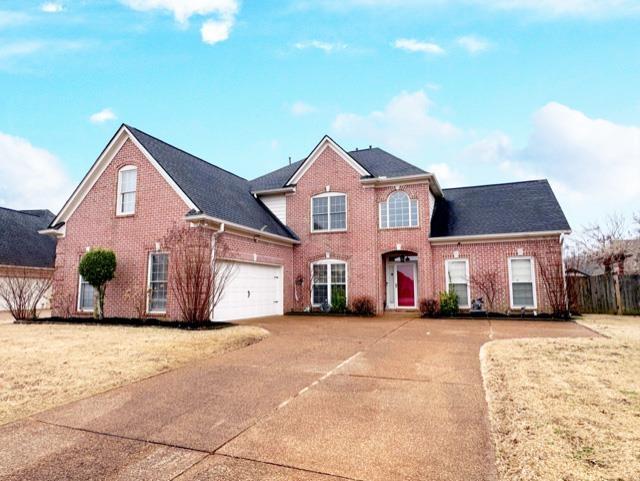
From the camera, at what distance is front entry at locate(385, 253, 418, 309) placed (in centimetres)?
Answer: 1759

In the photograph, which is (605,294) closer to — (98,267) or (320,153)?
(320,153)

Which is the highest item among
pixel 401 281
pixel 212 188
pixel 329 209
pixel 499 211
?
pixel 212 188

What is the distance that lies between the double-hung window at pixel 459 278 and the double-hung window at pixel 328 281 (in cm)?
443

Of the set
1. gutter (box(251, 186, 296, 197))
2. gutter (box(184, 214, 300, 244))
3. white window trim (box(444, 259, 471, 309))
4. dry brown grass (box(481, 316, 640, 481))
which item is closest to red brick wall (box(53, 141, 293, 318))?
gutter (box(184, 214, 300, 244))

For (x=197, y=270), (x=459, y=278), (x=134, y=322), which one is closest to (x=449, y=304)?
(x=459, y=278)

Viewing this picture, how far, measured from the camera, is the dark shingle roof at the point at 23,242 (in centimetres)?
2231

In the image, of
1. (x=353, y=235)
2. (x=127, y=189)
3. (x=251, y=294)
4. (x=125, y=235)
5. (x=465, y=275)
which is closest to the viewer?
(x=125, y=235)

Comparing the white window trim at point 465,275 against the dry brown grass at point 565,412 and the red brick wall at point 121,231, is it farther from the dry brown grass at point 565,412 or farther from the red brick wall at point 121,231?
the red brick wall at point 121,231

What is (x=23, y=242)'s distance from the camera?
2398 centimetres

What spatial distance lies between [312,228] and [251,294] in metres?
4.53

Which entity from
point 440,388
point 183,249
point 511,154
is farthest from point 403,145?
point 440,388

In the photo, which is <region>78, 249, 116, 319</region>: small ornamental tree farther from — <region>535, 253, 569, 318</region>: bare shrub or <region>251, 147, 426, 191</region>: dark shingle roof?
<region>535, 253, 569, 318</region>: bare shrub

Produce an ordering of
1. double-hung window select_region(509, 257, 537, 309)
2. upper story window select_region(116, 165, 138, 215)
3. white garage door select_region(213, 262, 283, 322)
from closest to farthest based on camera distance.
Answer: white garage door select_region(213, 262, 283, 322)
upper story window select_region(116, 165, 138, 215)
double-hung window select_region(509, 257, 537, 309)

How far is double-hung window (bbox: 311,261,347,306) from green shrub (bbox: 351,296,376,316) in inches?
26.1
